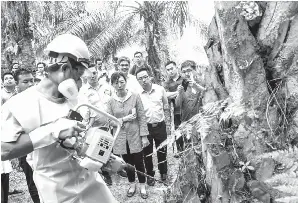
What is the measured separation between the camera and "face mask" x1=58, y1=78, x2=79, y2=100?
2.55 metres

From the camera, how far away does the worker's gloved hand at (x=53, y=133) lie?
2.39m

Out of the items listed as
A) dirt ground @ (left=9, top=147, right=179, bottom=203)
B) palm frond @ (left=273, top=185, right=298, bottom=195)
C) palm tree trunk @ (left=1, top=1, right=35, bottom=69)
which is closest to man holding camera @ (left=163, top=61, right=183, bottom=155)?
dirt ground @ (left=9, top=147, right=179, bottom=203)

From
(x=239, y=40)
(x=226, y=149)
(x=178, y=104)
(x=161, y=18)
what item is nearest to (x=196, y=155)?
(x=226, y=149)

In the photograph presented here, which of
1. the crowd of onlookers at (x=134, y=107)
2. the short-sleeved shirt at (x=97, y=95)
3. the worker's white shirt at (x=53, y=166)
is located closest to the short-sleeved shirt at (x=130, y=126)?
the crowd of onlookers at (x=134, y=107)

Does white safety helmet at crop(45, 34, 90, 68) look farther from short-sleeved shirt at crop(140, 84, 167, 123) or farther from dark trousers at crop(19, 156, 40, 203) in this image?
short-sleeved shirt at crop(140, 84, 167, 123)

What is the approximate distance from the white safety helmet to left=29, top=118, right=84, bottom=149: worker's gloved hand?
573 mm

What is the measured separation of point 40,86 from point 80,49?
16.7 inches

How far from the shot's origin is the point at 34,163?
2707mm

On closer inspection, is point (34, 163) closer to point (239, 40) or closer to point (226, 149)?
point (226, 149)

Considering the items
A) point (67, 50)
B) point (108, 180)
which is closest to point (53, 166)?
point (67, 50)

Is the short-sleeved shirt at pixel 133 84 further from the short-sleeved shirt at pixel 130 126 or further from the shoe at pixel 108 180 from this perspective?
the shoe at pixel 108 180

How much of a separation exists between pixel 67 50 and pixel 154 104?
145 inches

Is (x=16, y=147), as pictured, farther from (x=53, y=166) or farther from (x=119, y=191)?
(x=119, y=191)

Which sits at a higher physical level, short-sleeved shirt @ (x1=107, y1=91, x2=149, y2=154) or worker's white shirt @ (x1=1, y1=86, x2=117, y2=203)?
worker's white shirt @ (x1=1, y1=86, x2=117, y2=203)
